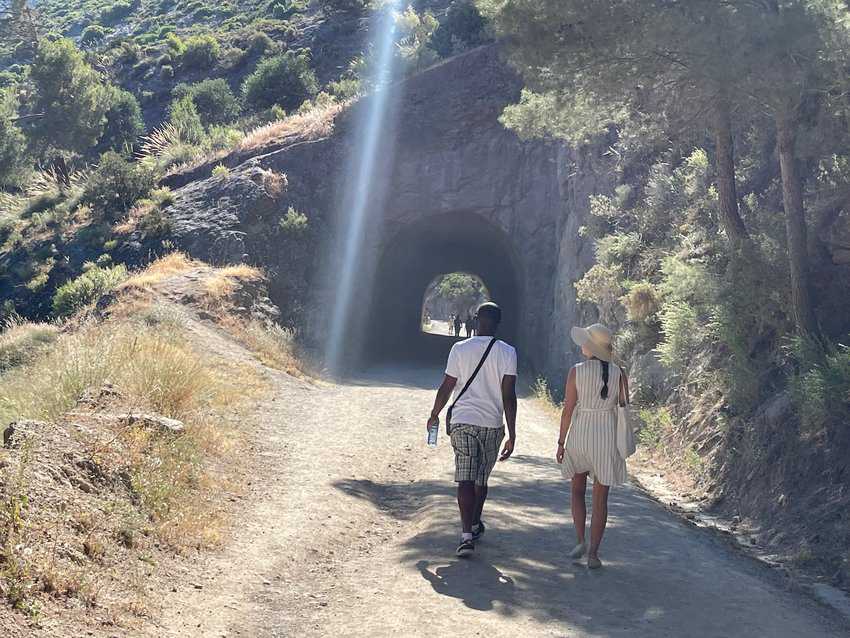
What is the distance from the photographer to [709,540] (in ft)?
29.3

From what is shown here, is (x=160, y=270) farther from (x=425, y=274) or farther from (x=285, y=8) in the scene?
(x=285, y=8)

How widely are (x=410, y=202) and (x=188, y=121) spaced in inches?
693

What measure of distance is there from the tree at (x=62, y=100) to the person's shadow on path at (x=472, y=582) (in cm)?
3813

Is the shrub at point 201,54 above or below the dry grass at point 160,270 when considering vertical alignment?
above

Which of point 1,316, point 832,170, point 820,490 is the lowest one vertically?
point 1,316

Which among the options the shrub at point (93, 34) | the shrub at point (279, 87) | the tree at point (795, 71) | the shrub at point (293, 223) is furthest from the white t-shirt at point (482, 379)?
the shrub at point (93, 34)

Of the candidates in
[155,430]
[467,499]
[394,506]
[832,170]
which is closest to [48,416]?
[155,430]

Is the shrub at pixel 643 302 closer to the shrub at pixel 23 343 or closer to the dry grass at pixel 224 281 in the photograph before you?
the shrub at pixel 23 343

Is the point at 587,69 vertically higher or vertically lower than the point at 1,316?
higher

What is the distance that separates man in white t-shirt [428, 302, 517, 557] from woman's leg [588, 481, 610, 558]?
0.76 m

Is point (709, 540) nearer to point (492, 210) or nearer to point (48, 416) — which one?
point (48, 416)

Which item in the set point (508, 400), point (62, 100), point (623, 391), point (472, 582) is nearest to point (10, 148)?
point (62, 100)

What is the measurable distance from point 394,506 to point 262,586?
321 centimetres

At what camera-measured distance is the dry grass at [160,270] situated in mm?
23122
